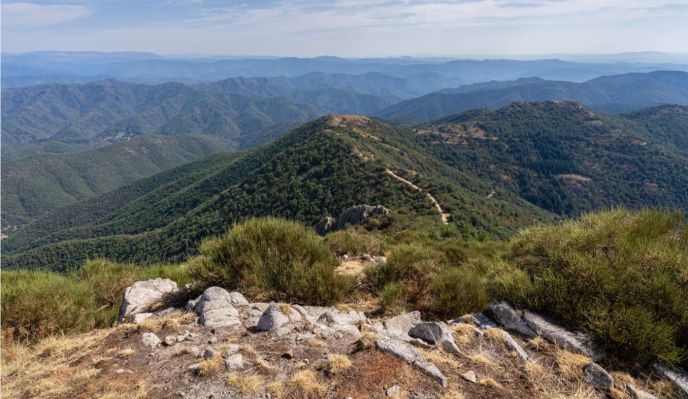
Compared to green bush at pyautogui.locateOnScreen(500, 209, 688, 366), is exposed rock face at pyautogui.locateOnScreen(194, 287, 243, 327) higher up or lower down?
lower down

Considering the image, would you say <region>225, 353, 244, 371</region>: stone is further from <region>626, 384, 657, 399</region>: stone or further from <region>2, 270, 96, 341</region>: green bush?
<region>626, 384, 657, 399</region>: stone

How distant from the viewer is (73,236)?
400 feet

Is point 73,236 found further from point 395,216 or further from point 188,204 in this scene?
point 395,216

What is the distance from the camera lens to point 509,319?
17.8 feet

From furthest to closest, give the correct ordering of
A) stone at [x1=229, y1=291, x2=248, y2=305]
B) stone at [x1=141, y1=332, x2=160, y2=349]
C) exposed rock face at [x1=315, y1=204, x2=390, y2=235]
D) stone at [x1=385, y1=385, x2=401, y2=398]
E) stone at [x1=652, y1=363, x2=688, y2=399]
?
exposed rock face at [x1=315, y1=204, x2=390, y2=235]
stone at [x1=229, y1=291, x2=248, y2=305]
stone at [x1=141, y1=332, x2=160, y2=349]
stone at [x1=652, y1=363, x2=688, y2=399]
stone at [x1=385, y1=385, x2=401, y2=398]

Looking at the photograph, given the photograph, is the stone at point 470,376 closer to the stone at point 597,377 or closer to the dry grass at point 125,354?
the stone at point 597,377

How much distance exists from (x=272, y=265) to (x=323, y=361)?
9.97ft

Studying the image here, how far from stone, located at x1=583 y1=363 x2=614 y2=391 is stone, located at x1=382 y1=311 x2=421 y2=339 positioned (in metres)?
2.32

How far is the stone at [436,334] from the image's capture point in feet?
15.8

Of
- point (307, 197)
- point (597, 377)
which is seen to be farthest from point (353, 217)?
point (597, 377)

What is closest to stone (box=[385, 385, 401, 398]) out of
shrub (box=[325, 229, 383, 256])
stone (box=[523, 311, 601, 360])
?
stone (box=[523, 311, 601, 360])

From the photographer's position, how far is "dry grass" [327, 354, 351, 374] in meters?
4.21

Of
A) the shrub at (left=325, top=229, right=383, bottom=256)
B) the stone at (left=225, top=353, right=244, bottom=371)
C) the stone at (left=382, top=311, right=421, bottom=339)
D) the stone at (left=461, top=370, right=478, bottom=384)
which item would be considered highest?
the stone at (left=225, top=353, right=244, bottom=371)

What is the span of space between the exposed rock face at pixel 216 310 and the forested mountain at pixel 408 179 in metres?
29.7
